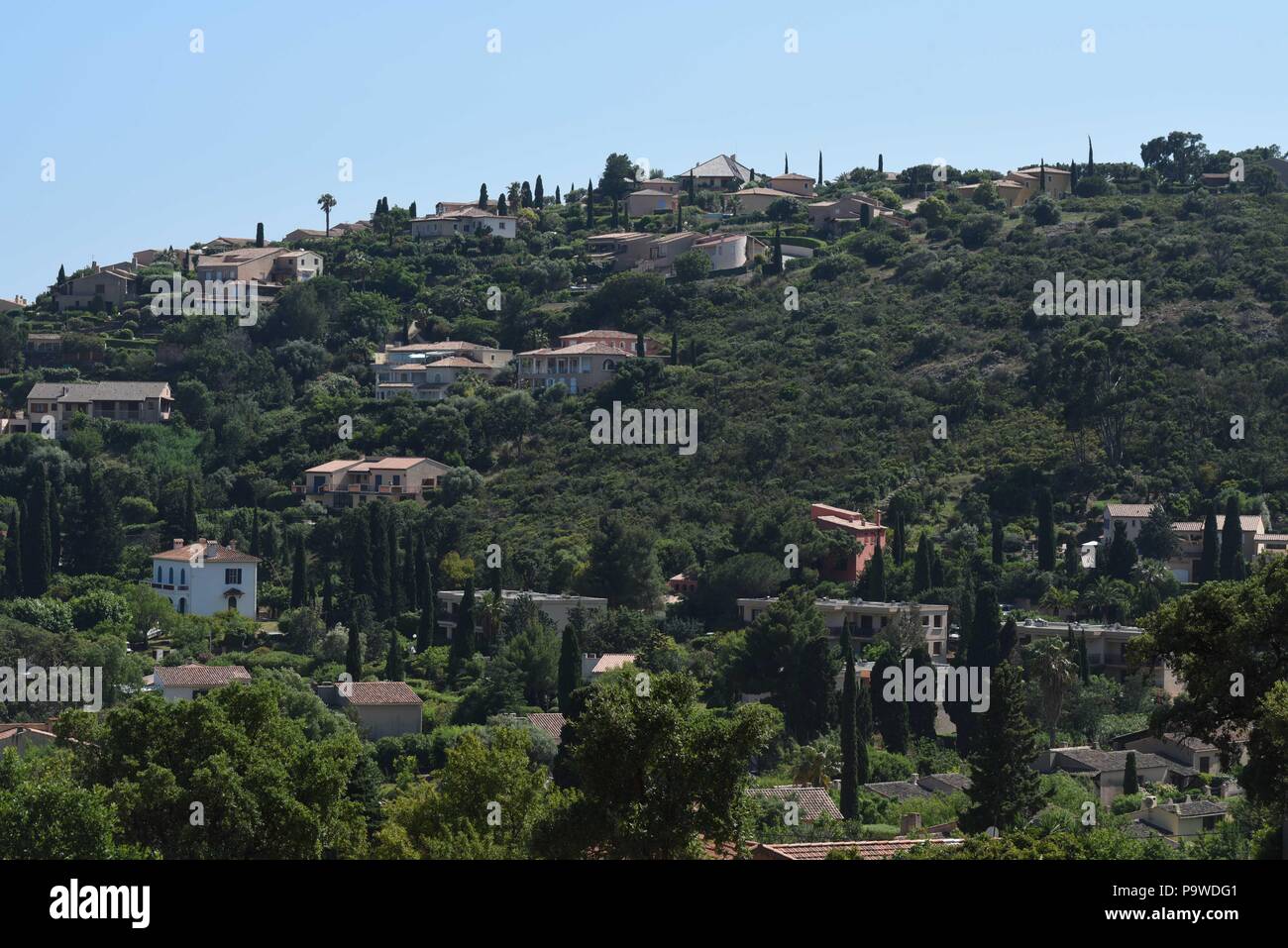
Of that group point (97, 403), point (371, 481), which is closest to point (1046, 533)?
point (371, 481)

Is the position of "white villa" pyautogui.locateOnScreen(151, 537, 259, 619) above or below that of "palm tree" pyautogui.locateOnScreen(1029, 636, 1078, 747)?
above

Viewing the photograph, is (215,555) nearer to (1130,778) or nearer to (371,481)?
(371,481)

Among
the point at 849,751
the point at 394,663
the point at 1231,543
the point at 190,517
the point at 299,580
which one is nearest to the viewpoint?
the point at 849,751

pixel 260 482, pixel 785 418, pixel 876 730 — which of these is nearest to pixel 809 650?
pixel 876 730

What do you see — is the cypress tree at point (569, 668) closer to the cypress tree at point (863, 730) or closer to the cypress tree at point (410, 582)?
the cypress tree at point (863, 730)

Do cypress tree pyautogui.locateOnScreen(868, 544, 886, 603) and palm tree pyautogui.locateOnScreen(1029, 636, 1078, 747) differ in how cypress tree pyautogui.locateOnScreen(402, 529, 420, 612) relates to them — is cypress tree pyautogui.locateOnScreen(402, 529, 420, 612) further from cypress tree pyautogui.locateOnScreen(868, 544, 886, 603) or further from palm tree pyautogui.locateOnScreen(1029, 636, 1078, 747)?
palm tree pyautogui.locateOnScreen(1029, 636, 1078, 747)

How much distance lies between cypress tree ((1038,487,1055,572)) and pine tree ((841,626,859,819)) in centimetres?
1919

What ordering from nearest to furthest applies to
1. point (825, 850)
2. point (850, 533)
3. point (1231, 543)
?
1. point (825, 850)
2. point (1231, 543)
3. point (850, 533)

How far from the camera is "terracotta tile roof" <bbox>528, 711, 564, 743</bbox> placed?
2175 inches

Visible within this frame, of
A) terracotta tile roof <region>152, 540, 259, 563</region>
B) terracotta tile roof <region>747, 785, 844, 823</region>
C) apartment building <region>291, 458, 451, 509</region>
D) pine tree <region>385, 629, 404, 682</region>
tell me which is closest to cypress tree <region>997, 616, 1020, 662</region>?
terracotta tile roof <region>747, 785, 844, 823</region>

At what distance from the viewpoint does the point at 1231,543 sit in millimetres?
65188

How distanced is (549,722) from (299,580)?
2051cm
